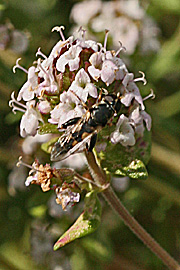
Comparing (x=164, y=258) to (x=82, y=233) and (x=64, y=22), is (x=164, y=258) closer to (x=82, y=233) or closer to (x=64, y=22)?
(x=82, y=233)

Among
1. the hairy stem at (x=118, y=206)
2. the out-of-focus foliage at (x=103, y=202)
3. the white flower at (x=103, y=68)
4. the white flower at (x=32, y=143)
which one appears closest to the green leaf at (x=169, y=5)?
the out-of-focus foliage at (x=103, y=202)

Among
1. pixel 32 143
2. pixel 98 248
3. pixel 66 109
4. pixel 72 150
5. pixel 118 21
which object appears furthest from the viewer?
pixel 118 21

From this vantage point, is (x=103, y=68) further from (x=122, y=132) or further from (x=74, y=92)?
(x=122, y=132)

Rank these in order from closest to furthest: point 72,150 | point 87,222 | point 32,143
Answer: point 72,150 → point 87,222 → point 32,143

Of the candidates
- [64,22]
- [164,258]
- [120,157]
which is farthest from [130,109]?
[64,22]

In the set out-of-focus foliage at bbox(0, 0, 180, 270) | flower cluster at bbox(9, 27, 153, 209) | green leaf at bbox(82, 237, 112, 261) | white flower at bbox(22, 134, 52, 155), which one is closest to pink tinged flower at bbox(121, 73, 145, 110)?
flower cluster at bbox(9, 27, 153, 209)

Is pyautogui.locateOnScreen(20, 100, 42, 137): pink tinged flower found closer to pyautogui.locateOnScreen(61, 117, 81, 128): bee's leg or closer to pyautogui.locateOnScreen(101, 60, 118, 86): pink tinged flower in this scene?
pyautogui.locateOnScreen(61, 117, 81, 128): bee's leg

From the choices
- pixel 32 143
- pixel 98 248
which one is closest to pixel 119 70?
pixel 32 143
